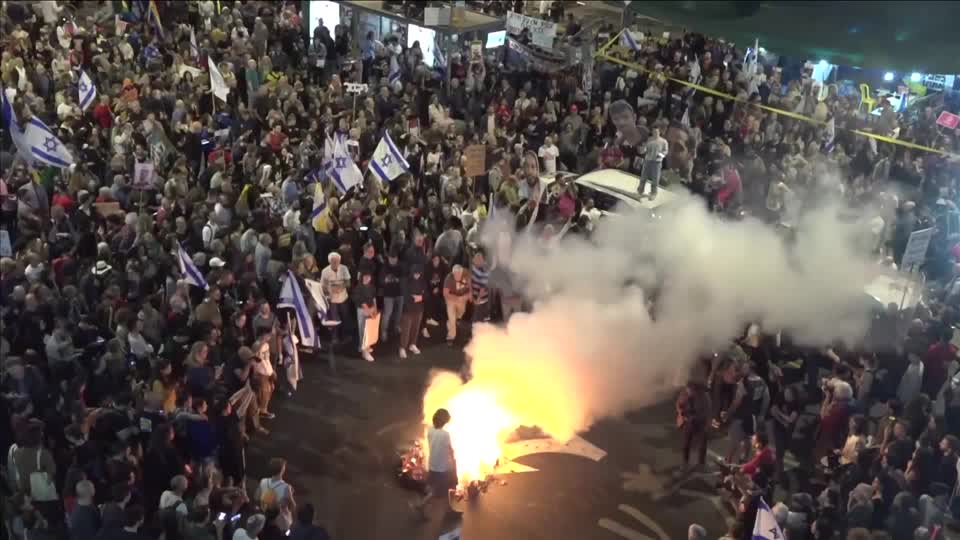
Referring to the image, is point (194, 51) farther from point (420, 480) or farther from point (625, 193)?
point (420, 480)

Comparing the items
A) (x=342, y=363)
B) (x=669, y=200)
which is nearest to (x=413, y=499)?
(x=342, y=363)

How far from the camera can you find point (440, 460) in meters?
8.55

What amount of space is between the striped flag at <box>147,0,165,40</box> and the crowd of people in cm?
10

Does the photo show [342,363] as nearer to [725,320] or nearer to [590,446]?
[590,446]

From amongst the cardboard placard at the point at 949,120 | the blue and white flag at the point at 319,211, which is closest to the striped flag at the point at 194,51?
the blue and white flag at the point at 319,211

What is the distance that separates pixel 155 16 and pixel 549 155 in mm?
9245

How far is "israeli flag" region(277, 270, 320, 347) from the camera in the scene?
1034 cm

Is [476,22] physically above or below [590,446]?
above

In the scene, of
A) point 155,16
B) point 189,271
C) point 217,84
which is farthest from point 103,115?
point 189,271

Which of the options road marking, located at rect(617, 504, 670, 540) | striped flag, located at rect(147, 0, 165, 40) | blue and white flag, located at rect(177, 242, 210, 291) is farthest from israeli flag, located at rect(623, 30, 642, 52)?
road marking, located at rect(617, 504, 670, 540)

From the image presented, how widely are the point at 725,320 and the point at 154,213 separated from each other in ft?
23.4

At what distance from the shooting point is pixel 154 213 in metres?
12.1

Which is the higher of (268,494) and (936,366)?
(936,366)

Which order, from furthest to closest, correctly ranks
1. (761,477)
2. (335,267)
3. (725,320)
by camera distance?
1. (725,320)
2. (335,267)
3. (761,477)
